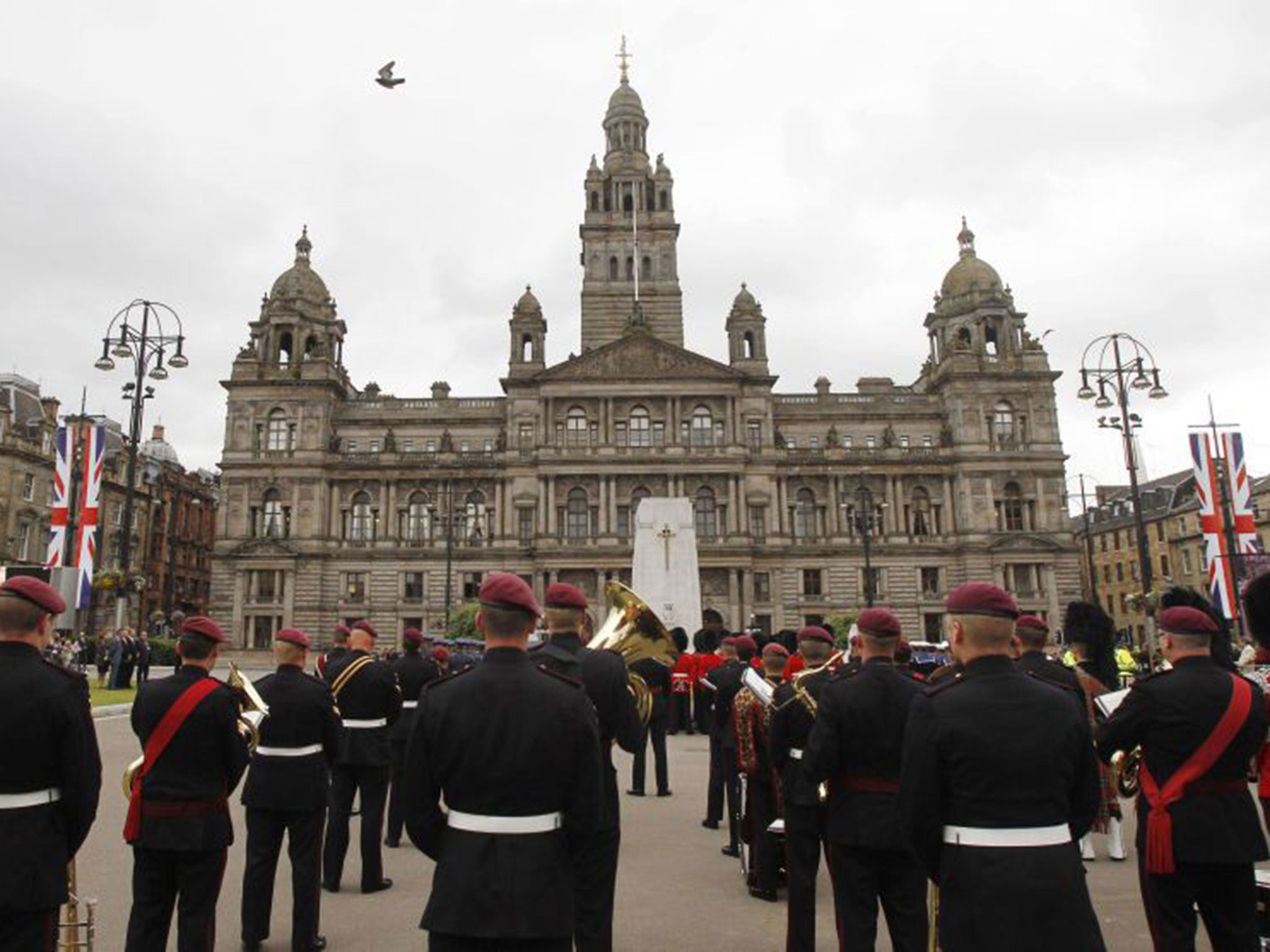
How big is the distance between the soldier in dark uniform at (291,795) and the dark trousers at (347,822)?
1214 mm

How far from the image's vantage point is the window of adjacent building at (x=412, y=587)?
2034 inches

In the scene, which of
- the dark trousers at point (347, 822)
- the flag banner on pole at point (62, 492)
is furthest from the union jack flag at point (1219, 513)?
the flag banner on pole at point (62, 492)

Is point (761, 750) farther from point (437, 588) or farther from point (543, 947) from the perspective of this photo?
point (437, 588)

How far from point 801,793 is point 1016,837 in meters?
2.81

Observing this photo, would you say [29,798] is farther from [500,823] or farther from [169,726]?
[500,823]

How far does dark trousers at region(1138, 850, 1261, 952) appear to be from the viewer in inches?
191

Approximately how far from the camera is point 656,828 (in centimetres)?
1042

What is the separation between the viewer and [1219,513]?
21.5m

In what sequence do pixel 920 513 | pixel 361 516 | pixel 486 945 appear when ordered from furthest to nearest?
pixel 361 516 < pixel 920 513 < pixel 486 945

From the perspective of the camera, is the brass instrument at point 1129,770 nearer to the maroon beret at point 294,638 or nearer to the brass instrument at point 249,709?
the brass instrument at point 249,709

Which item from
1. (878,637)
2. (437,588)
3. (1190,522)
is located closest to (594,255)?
(437,588)

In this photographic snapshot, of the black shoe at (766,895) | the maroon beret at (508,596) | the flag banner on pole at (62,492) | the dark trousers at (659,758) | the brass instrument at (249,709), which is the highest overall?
the flag banner on pole at (62,492)

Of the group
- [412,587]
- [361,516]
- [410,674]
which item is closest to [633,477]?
[412,587]

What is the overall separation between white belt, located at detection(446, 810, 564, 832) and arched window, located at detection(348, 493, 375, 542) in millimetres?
52002
